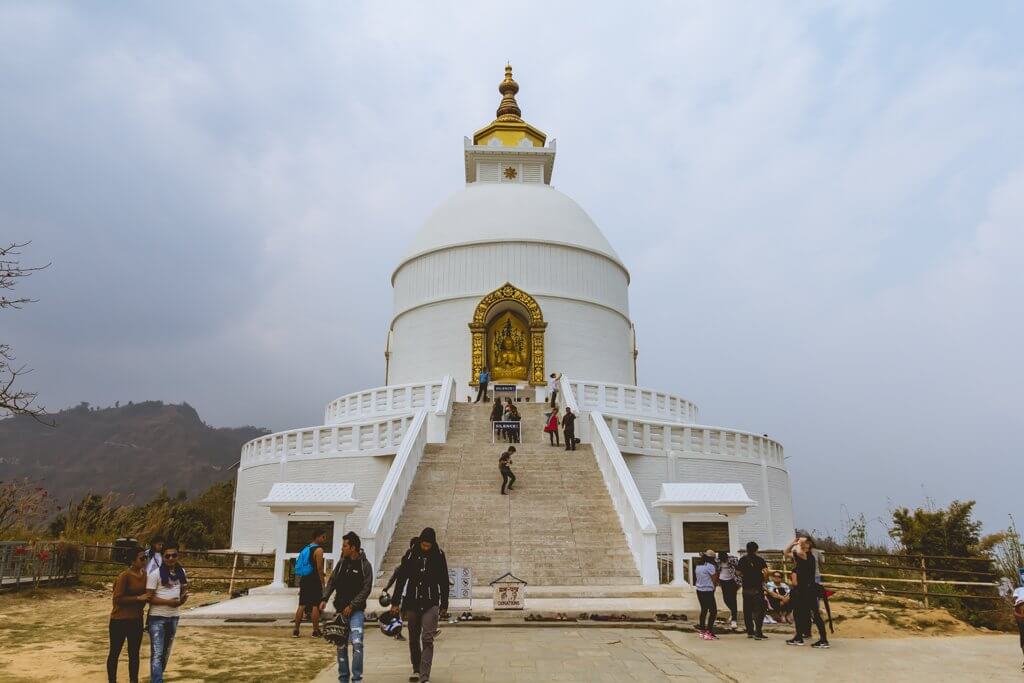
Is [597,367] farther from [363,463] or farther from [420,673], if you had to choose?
[420,673]

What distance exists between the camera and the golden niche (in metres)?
24.5

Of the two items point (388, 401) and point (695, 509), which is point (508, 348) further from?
point (695, 509)

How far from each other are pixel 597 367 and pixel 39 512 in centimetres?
1656

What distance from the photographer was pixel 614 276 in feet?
91.1

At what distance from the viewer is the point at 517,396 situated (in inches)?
918

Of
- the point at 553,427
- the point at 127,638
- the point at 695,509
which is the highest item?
the point at 553,427

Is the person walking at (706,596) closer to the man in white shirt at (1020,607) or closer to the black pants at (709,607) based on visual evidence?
the black pants at (709,607)

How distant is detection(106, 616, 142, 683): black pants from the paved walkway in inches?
57.6

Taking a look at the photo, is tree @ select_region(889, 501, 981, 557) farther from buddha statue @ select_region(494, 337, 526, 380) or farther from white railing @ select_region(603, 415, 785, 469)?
buddha statue @ select_region(494, 337, 526, 380)

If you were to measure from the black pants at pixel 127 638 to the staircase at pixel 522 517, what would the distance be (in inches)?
205

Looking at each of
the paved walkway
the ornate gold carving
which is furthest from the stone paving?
the ornate gold carving

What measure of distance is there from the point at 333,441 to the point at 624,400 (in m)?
8.12

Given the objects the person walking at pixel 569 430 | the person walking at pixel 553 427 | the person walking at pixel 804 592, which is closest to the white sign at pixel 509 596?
the person walking at pixel 804 592

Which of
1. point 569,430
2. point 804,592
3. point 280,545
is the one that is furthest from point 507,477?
point 804,592
